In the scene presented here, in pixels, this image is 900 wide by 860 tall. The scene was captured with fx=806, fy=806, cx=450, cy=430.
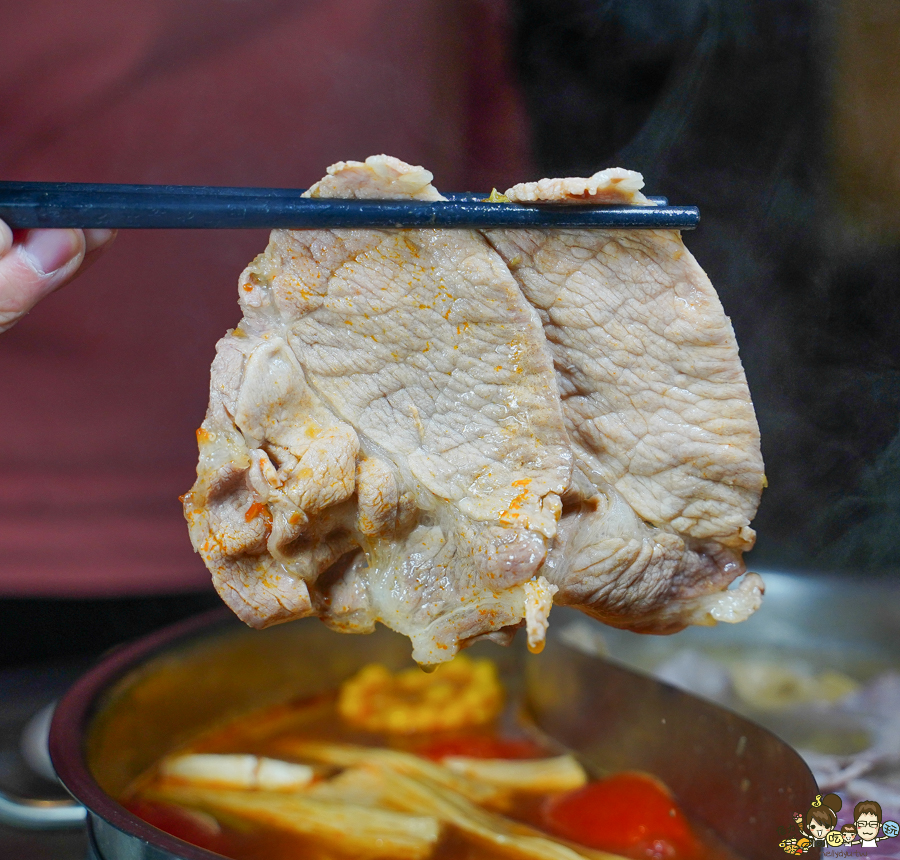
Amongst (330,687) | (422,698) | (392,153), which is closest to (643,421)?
(422,698)

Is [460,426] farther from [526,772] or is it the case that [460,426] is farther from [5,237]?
[526,772]

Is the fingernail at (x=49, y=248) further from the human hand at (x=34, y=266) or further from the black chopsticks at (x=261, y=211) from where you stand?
the black chopsticks at (x=261, y=211)

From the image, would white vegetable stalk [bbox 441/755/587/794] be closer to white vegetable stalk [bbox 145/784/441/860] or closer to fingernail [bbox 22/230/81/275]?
white vegetable stalk [bbox 145/784/441/860]

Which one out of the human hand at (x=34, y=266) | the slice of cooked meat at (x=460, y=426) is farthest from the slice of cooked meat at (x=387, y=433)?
the human hand at (x=34, y=266)

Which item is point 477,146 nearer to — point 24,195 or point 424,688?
point 424,688

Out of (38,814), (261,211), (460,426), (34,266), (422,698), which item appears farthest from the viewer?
(422,698)

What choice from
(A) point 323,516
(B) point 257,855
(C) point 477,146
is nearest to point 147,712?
(B) point 257,855

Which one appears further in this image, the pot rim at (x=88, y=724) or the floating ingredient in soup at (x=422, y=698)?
the floating ingredient in soup at (x=422, y=698)
